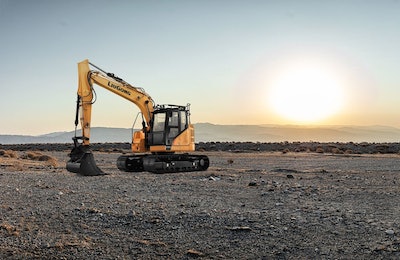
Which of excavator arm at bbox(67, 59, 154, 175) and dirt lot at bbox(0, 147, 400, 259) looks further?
excavator arm at bbox(67, 59, 154, 175)

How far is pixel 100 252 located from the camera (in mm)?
8984

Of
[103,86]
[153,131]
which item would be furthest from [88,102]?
[153,131]

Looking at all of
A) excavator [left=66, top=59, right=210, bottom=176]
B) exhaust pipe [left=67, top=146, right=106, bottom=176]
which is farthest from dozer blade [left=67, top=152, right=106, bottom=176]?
excavator [left=66, top=59, right=210, bottom=176]

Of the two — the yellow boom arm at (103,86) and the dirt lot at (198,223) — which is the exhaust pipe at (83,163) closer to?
the yellow boom arm at (103,86)

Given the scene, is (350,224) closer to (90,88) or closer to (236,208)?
Result: (236,208)

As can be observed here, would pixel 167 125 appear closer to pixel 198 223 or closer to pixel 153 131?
pixel 153 131

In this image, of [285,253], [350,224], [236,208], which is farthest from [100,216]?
[350,224]

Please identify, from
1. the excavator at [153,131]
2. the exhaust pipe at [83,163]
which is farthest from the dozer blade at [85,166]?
the excavator at [153,131]

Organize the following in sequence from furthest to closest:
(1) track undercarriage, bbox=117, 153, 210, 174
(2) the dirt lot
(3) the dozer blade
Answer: (1) track undercarriage, bbox=117, 153, 210, 174
(3) the dozer blade
(2) the dirt lot

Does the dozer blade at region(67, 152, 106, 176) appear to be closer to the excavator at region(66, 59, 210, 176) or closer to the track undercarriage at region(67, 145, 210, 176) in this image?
the track undercarriage at region(67, 145, 210, 176)

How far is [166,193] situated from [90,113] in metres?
8.60

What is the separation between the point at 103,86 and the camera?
24438mm

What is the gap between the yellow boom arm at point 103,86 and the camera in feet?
74.6

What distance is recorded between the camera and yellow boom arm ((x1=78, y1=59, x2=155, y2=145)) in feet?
74.6
